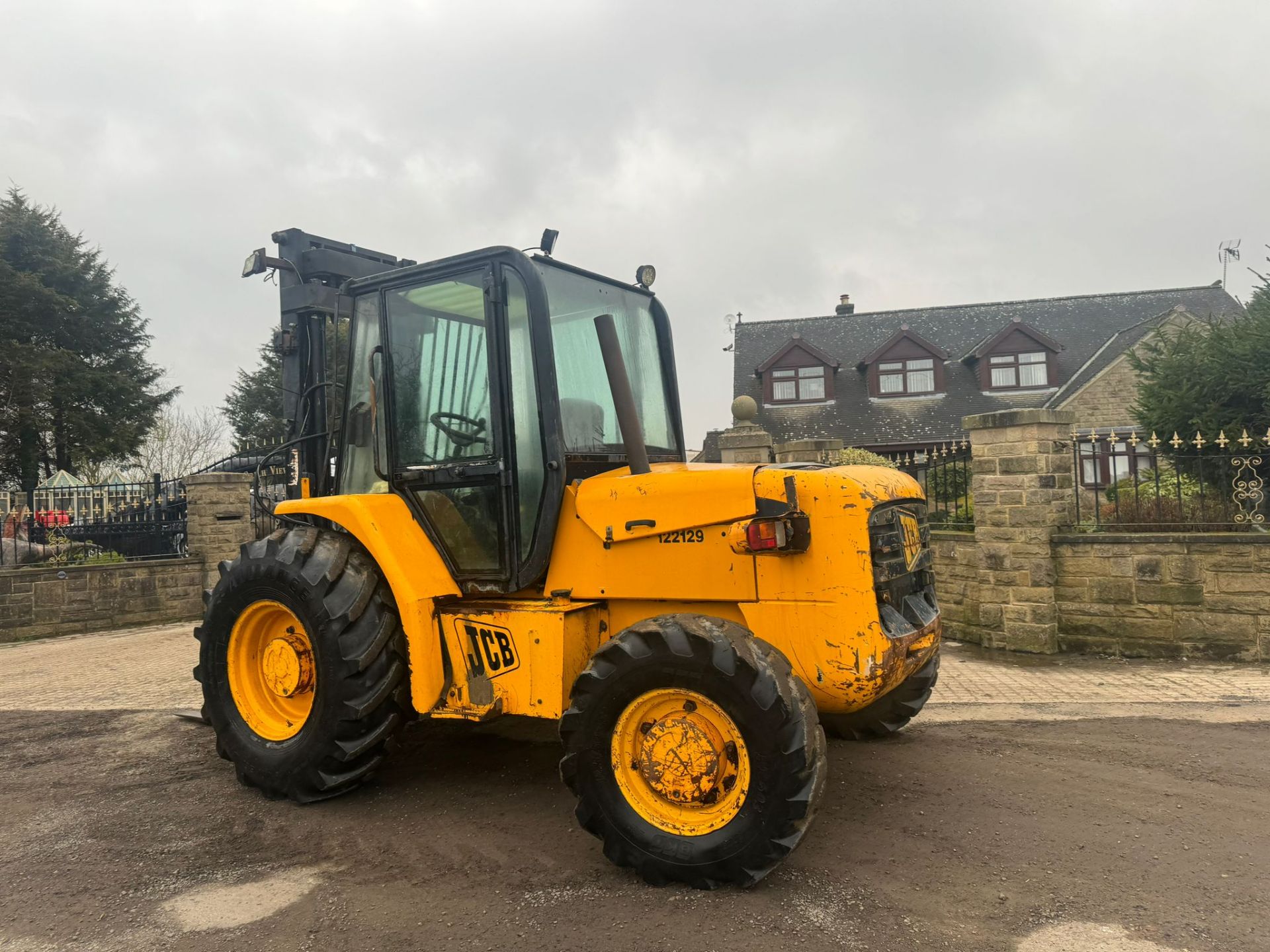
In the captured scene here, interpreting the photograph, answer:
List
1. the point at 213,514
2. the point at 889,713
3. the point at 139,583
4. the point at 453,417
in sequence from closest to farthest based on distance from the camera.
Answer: the point at 453,417 < the point at 889,713 < the point at 139,583 < the point at 213,514

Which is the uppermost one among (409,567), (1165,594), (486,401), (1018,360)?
(1018,360)

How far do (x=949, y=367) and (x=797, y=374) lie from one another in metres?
5.14

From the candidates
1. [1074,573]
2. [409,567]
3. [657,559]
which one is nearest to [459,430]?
[409,567]

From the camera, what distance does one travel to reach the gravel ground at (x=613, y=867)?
293 cm

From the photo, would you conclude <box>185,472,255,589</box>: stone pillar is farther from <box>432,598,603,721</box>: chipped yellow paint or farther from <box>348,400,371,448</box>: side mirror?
<box>432,598,603,721</box>: chipped yellow paint

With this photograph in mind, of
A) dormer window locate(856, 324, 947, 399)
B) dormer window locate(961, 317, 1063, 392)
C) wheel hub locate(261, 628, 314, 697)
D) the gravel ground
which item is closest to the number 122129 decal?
the gravel ground

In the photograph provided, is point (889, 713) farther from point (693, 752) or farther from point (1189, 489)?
point (1189, 489)

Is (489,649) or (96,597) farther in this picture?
(96,597)

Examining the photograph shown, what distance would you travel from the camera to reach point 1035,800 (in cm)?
406

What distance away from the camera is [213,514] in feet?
37.3

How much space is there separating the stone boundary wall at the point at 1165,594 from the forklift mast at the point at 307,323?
6.30 m

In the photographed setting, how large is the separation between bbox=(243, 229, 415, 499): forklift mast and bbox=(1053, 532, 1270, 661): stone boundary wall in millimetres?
6304

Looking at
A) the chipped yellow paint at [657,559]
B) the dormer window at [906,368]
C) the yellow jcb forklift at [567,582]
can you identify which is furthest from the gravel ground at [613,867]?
the dormer window at [906,368]

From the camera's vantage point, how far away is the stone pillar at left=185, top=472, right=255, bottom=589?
1129 centimetres
